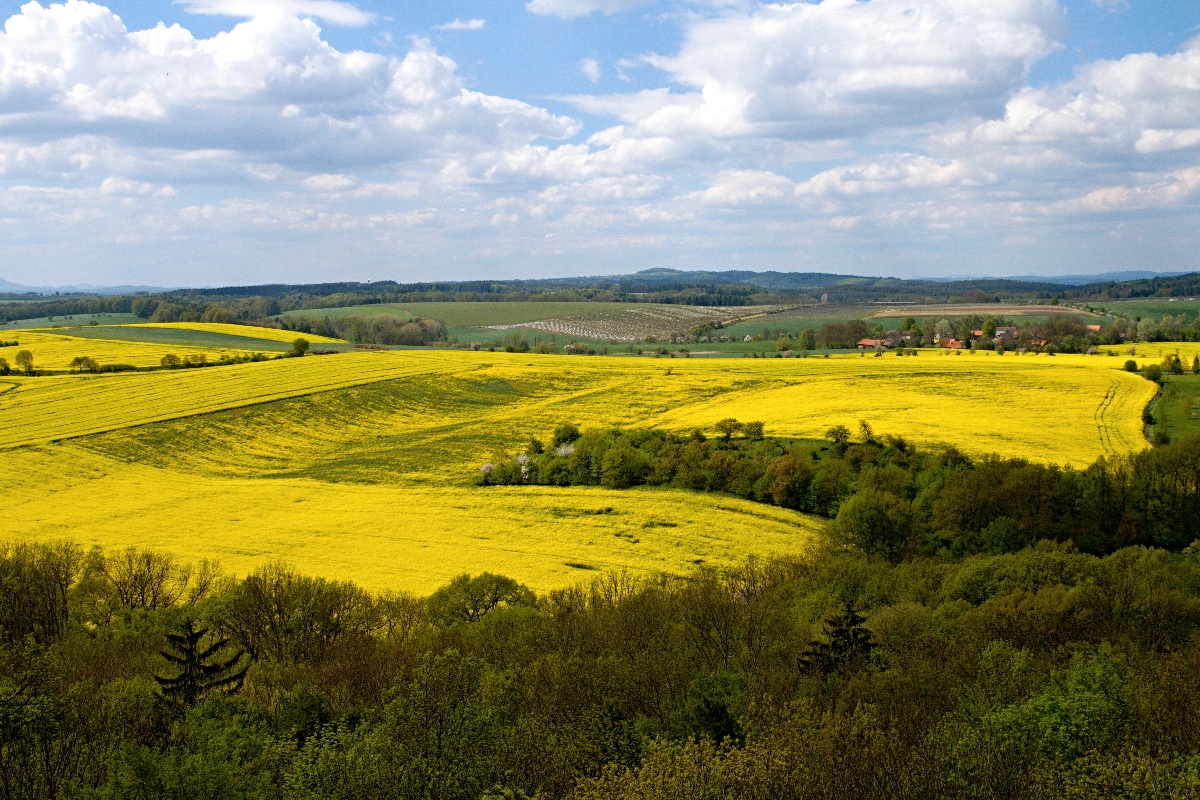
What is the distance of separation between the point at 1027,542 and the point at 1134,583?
1187 centimetres

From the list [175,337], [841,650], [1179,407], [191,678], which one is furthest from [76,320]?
[841,650]

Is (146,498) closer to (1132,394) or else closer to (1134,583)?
(1134,583)

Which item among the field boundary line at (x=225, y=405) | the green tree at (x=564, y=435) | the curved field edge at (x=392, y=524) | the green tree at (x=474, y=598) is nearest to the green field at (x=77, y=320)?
the field boundary line at (x=225, y=405)

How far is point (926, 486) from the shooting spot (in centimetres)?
5022

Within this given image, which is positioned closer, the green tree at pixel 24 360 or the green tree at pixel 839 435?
the green tree at pixel 839 435

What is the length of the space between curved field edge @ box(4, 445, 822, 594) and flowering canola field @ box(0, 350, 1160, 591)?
6.4 inches

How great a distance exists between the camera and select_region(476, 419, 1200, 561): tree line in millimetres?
45062

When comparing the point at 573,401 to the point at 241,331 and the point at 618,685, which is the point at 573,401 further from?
the point at 241,331

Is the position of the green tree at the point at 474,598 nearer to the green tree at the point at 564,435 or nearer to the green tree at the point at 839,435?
the green tree at the point at 839,435

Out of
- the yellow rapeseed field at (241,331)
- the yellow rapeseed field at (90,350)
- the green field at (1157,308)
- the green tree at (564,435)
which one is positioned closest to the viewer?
the green tree at (564,435)

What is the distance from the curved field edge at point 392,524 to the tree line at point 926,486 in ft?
6.96

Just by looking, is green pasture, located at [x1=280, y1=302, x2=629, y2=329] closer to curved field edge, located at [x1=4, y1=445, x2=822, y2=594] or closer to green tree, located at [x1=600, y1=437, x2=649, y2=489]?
green tree, located at [x1=600, y1=437, x2=649, y2=489]

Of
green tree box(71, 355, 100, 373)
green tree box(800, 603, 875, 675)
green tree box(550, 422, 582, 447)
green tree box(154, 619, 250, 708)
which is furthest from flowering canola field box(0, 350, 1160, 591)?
green tree box(800, 603, 875, 675)

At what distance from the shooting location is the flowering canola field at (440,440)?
1866 inches
